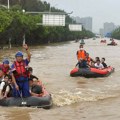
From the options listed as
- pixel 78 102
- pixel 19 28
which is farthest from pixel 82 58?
pixel 19 28

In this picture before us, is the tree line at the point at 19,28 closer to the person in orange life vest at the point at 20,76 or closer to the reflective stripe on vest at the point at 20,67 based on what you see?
the person in orange life vest at the point at 20,76

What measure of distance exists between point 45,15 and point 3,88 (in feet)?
134

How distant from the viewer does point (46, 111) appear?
12031 mm

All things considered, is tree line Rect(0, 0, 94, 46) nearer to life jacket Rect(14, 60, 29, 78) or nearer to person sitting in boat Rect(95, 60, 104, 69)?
person sitting in boat Rect(95, 60, 104, 69)

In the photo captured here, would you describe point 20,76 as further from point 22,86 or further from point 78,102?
point 78,102

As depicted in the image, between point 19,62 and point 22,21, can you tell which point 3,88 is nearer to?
point 19,62

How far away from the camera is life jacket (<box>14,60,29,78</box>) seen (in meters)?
11.8

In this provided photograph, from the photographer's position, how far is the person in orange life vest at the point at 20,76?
1178 cm

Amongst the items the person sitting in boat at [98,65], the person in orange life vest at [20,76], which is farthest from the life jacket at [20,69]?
the person sitting in boat at [98,65]

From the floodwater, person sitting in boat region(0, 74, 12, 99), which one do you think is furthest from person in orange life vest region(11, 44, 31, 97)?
the floodwater

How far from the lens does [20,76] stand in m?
12.0

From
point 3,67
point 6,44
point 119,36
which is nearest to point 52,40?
point 6,44

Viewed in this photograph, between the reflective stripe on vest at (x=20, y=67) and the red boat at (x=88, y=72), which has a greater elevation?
the reflective stripe on vest at (x=20, y=67)

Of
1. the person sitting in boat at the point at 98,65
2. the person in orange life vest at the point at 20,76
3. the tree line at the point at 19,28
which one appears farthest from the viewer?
the tree line at the point at 19,28
